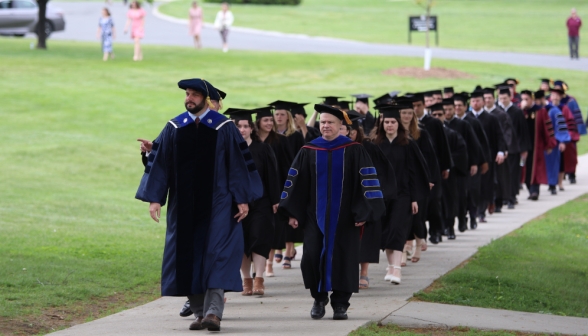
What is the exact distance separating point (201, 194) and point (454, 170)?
658 centimetres

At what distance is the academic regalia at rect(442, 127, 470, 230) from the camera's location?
14094 millimetres

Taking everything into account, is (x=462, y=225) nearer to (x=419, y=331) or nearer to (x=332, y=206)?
(x=332, y=206)

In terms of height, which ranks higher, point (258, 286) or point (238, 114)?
point (238, 114)

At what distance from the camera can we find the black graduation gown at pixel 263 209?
10.1 metres

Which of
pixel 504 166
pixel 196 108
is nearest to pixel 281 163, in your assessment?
pixel 196 108

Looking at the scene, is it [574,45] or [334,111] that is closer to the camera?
[334,111]

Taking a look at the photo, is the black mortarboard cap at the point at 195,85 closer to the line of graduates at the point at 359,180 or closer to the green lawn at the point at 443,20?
the line of graduates at the point at 359,180

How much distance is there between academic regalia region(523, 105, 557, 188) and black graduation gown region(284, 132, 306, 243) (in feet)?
26.4

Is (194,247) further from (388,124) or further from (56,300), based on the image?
(388,124)

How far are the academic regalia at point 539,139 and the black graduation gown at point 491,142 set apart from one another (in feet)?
7.78

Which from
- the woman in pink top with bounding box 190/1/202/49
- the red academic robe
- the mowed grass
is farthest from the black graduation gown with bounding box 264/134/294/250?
the woman in pink top with bounding box 190/1/202/49

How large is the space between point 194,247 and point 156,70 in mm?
24897

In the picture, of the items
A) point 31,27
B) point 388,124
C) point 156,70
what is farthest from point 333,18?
point 388,124

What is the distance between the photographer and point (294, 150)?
38.7ft
